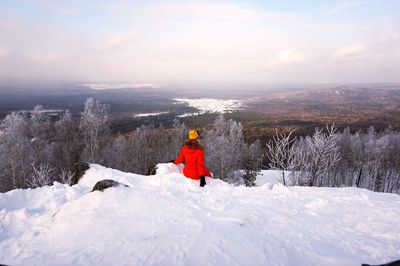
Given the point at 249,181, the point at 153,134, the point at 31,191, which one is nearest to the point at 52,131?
the point at 153,134

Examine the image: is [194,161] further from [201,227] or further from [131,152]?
[131,152]

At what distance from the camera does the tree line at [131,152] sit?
2800 centimetres

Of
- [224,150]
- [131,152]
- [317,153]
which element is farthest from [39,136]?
[317,153]

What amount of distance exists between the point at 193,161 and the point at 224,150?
25.3 meters

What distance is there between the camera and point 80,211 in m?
5.67

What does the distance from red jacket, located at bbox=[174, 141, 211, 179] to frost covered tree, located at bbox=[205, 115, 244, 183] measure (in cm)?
2393

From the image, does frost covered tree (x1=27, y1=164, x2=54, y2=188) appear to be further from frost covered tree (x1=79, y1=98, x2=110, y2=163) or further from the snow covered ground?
the snow covered ground

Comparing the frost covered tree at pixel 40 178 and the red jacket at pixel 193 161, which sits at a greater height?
the red jacket at pixel 193 161

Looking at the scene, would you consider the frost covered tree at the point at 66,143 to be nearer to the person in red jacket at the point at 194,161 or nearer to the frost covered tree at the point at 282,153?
the frost covered tree at the point at 282,153

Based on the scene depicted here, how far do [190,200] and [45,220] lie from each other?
295 cm

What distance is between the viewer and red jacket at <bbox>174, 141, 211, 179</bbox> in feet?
28.0

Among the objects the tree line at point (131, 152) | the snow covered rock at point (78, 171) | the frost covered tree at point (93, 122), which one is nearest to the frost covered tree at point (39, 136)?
the tree line at point (131, 152)

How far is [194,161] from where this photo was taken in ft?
28.6

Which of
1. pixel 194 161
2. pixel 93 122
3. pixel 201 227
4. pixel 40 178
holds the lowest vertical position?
pixel 40 178
